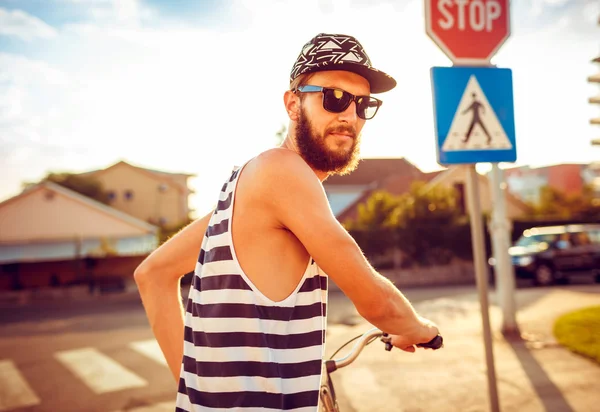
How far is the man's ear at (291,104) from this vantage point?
1.69 m

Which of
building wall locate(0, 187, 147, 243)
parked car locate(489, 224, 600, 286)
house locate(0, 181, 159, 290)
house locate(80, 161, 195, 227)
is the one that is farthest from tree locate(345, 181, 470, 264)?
house locate(80, 161, 195, 227)

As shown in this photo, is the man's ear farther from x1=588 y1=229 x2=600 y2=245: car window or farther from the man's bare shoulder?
x1=588 y1=229 x2=600 y2=245: car window

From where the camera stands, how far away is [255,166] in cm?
139

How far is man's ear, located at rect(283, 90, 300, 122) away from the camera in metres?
1.69

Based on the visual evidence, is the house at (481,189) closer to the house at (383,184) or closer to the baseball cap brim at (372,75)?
the house at (383,184)

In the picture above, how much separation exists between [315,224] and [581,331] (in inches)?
275

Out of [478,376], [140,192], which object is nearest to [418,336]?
[478,376]

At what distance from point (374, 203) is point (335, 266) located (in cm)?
1913

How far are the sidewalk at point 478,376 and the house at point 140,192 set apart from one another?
36.7 m

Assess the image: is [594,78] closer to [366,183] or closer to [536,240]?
[536,240]

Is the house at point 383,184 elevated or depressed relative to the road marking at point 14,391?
elevated

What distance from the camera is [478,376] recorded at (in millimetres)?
5047

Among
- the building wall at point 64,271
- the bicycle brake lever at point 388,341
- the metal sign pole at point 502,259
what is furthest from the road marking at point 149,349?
the building wall at point 64,271

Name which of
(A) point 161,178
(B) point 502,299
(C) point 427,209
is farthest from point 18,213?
(B) point 502,299
